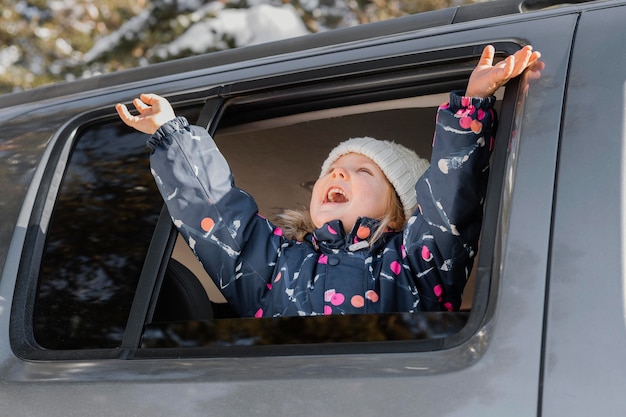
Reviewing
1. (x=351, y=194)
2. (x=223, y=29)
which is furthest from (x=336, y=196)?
(x=223, y=29)

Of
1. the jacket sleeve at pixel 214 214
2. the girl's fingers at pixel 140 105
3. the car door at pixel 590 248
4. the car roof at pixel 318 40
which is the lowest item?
the car door at pixel 590 248

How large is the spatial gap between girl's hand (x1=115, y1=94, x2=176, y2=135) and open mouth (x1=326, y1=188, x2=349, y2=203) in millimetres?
478

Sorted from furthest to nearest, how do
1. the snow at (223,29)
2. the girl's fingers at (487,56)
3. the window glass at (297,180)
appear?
the snow at (223,29), the girl's fingers at (487,56), the window glass at (297,180)

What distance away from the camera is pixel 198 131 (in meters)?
1.92

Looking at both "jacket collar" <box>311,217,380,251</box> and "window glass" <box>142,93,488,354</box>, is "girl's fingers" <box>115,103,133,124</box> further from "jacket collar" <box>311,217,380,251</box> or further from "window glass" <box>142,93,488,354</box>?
"jacket collar" <box>311,217,380,251</box>

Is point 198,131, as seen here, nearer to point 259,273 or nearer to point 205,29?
point 259,273

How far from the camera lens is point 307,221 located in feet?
7.66

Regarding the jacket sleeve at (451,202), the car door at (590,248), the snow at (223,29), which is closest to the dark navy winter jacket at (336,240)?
the jacket sleeve at (451,202)

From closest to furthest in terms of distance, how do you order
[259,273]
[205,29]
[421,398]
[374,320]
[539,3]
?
[421,398], [374,320], [539,3], [259,273], [205,29]

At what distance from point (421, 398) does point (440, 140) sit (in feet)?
2.15

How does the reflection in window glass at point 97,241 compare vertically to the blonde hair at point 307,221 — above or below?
below

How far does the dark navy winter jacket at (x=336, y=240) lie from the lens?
5.51ft

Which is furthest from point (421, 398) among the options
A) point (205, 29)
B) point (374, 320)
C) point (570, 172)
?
point (205, 29)

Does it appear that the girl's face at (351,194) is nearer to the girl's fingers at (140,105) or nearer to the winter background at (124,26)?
the girl's fingers at (140,105)
